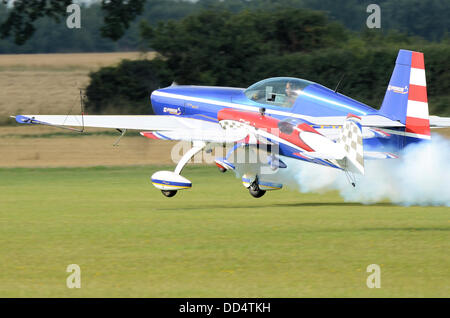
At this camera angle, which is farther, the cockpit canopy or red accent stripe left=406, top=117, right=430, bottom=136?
the cockpit canopy

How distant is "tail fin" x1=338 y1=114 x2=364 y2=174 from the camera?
41.7 feet

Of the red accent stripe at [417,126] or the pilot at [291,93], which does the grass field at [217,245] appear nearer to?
the red accent stripe at [417,126]

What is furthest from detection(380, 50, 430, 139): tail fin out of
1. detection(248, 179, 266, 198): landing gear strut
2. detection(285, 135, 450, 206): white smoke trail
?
detection(248, 179, 266, 198): landing gear strut

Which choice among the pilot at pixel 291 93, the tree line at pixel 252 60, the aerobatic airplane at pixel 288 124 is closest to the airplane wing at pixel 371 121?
the aerobatic airplane at pixel 288 124

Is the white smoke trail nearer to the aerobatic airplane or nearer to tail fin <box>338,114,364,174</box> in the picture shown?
the aerobatic airplane

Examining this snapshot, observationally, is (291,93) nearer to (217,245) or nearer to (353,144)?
(353,144)

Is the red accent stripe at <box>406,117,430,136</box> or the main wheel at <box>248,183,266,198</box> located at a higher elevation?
the red accent stripe at <box>406,117,430,136</box>

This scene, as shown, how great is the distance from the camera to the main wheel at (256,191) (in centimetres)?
1564

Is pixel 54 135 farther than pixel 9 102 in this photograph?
No

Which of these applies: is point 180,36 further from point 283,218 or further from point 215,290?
point 215,290

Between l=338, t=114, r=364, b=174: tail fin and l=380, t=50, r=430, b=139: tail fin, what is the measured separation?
116 centimetres

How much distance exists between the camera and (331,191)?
55.5ft
